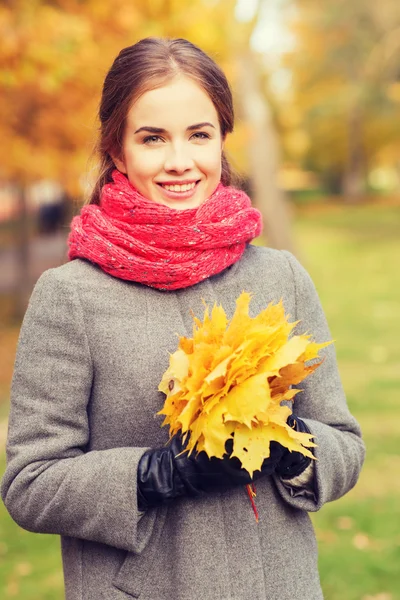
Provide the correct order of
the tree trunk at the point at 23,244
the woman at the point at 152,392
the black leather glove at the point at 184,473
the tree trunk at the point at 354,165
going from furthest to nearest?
the tree trunk at the point at 354,165 < the tree trunk at the point at 23,244 < the woman at the point at 152,392 < the black leather glove at the point at 184,473

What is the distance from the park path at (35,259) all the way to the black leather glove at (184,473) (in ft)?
38.9

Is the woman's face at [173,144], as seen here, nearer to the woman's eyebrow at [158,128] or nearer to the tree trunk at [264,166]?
the woman's eyebrow at [158,128]

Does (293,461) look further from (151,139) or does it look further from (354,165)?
(354,165)

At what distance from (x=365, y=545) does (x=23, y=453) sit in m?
3.44

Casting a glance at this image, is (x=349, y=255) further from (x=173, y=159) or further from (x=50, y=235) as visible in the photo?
(x=173, y=159)

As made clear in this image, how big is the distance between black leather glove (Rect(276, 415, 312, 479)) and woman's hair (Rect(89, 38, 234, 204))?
843 mm

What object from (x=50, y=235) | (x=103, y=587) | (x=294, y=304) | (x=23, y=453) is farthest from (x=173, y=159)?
(x=50, y=235)

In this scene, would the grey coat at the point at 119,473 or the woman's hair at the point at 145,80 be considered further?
the woman's hair at the point at 145,80

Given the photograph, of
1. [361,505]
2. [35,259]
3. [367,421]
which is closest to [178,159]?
[361,505]

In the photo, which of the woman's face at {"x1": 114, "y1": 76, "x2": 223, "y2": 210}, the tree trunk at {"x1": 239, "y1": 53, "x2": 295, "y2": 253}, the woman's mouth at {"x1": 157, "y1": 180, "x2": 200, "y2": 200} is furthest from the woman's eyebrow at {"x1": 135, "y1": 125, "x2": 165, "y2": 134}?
the tree trunk at {"x1": 239, "y1": 53, "x2": 295, "y2": 253}

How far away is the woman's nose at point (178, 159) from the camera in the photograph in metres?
2.03

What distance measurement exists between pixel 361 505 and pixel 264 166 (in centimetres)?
1271

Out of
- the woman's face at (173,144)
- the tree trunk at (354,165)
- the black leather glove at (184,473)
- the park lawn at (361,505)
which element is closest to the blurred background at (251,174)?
the park lawn at (361,505)

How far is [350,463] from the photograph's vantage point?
83.6 inches
